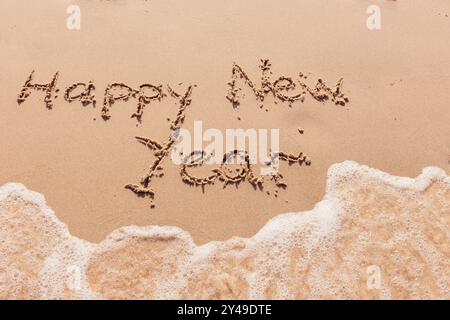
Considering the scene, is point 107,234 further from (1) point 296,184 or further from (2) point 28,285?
(1) point 296,184

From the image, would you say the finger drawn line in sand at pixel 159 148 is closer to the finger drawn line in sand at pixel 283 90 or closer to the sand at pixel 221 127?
the sand at pixel 221 127

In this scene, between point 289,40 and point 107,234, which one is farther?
point 289,40

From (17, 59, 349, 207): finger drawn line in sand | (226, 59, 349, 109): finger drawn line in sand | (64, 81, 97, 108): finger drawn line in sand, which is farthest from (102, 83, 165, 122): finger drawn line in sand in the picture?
(226, 59, 349, 109): finger drawn line in sand

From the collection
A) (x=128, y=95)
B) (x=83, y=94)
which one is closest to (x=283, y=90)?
(x=128, y=95)

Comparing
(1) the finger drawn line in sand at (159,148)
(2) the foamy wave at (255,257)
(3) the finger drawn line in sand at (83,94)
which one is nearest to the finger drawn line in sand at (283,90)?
(1) the finger drawn line in sand at (159,148)
